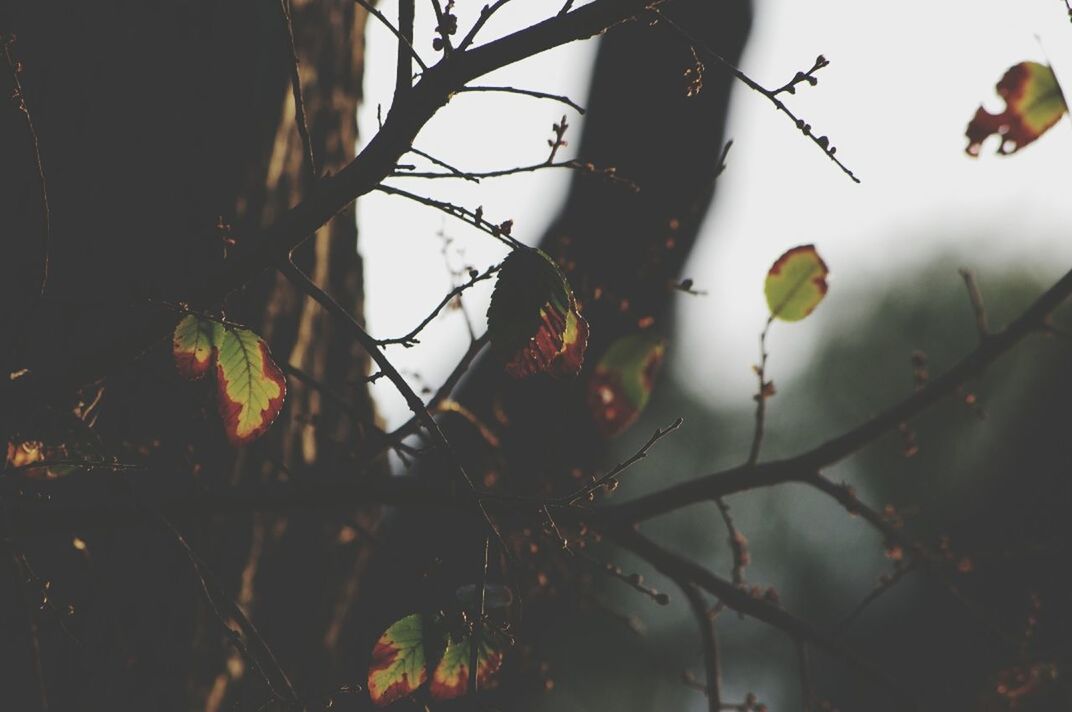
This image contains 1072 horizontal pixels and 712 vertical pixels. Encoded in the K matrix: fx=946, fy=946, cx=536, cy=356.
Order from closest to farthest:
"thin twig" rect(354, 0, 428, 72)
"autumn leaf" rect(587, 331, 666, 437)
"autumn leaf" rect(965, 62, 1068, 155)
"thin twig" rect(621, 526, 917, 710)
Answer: "thin twig" rect(354, 0, 428, 72) → "autumn leaf" rect(965, 62, 1068, 155) → "thin twig" rect(621, 526, 917, 710) → "autumn leaf" rect(587, 331, 666, 437)

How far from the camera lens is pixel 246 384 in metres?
1.00

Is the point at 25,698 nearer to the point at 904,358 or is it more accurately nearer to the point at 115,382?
the point at 115,382

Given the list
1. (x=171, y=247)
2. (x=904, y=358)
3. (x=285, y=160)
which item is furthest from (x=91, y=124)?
(x=904, y=358)

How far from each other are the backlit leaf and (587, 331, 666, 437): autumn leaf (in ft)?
2.05

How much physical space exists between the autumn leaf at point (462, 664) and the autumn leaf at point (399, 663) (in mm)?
33

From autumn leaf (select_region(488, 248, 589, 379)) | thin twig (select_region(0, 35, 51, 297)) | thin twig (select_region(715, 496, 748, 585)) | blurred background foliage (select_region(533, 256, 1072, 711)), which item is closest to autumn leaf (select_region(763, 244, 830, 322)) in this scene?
thin twig (select_region(715, 496, 748, 585))

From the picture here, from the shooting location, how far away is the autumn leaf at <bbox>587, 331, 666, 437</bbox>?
1.50 m

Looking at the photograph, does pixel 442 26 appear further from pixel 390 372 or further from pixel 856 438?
pixel 856 438

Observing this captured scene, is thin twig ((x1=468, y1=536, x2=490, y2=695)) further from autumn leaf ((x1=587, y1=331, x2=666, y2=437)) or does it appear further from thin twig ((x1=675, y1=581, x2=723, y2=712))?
autumn leaf ((x1=587, y1=331, x2=666, y2=437))

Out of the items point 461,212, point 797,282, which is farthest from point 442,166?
point 797,282

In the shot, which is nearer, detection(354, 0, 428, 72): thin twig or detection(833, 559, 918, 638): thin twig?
detection(354, 0, 428, 72): thin twig

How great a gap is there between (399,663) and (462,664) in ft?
0.29

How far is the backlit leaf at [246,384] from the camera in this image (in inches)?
38.3

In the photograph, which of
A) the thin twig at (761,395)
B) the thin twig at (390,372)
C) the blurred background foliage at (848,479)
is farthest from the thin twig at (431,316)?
the blurred background foliage at (848,479)
